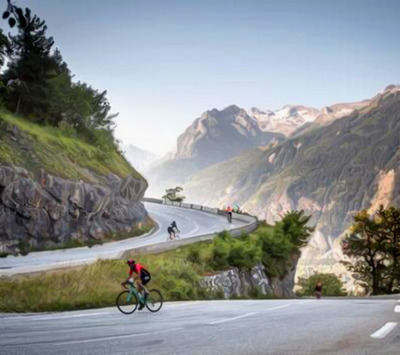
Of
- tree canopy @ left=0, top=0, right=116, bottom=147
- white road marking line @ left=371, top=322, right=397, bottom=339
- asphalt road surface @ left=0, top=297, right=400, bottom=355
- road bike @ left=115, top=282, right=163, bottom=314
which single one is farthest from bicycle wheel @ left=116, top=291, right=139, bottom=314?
tree canopy @ left=0, top=0, right=116, bottom=147

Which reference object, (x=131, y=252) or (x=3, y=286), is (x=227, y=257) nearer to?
(x=131, y=252)

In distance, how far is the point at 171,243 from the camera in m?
35.3

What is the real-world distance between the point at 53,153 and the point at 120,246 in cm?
927

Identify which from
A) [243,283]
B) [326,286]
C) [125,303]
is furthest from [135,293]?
[326,286]

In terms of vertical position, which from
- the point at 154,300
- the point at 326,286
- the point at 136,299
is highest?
the point at 136,299

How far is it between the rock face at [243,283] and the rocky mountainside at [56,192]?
13.2 meters

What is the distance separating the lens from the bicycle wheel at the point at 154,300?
14298 mm

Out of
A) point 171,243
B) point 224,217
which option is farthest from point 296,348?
point 224,217

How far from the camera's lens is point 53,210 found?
119 feet

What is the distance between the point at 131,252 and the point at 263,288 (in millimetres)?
10997

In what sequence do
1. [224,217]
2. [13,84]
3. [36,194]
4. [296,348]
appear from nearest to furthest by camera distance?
[296,348], [36,194], [13,84], [224,217]

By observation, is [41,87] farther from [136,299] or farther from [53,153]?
[136,299]

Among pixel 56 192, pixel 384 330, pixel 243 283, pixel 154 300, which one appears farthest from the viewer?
pixel 56 192

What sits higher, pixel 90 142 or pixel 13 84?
pixel 13 84
